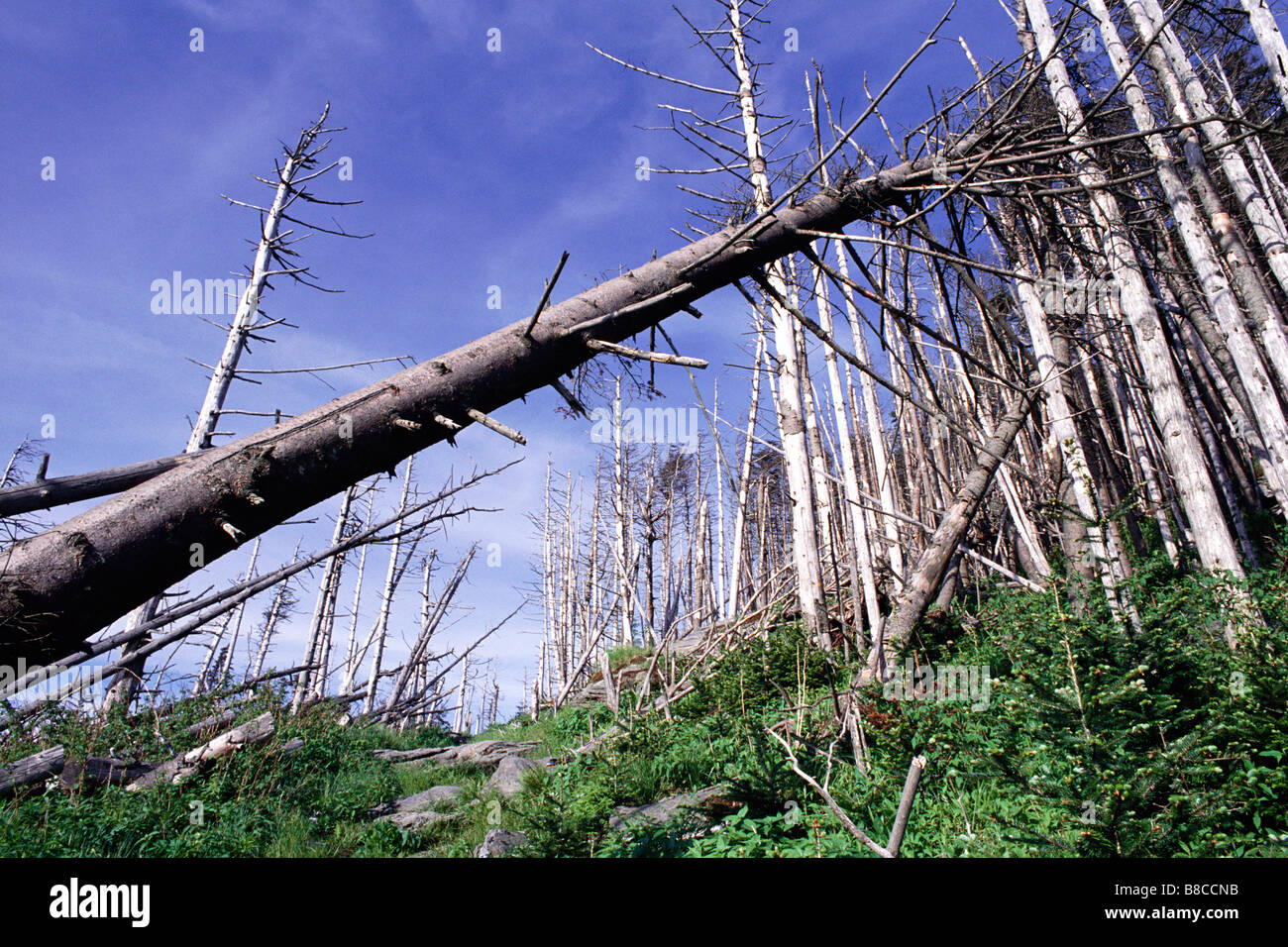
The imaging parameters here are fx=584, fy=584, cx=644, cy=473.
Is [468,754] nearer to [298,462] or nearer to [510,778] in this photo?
[510,778]

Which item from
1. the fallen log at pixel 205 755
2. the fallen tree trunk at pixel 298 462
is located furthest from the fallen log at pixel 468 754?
the fallen tree trunk at pixel 298 462

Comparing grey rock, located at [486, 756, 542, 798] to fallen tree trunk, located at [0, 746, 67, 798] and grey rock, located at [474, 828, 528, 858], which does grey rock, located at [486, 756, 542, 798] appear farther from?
fallen tree trunk, located at [0, 746, 67, 798]

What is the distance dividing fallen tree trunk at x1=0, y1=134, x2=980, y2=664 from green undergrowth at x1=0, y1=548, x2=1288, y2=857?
183cm

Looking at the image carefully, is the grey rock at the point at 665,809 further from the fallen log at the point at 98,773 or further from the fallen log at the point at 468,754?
the fallen log at the point at 98,773

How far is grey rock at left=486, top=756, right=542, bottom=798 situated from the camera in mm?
5844

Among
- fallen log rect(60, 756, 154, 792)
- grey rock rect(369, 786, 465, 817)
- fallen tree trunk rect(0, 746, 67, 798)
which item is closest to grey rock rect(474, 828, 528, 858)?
grey rock rect(369, 786, 465, 817)

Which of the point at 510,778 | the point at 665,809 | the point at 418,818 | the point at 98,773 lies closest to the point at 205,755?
the point at 98,773

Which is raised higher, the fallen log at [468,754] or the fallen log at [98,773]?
the fallen log at [98,773]

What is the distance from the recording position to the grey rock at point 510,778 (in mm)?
5844

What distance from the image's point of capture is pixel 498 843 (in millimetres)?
3844

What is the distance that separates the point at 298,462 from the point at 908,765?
4.20 meters

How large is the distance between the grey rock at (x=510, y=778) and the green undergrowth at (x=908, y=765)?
206mm

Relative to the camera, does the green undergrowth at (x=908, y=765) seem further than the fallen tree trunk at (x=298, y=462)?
Yes

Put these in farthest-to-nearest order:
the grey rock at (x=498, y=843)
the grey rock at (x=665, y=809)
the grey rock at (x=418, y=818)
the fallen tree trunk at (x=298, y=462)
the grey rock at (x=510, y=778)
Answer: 1. the grey rock at (x=510, y=778)
2. the grey rock at (x=418, y=818)
3. the grey rock at (x=665, y=809)
4. the grey rock at (x=498, y=843)
5. the fallen tree trunk at (x=298, y=462)
